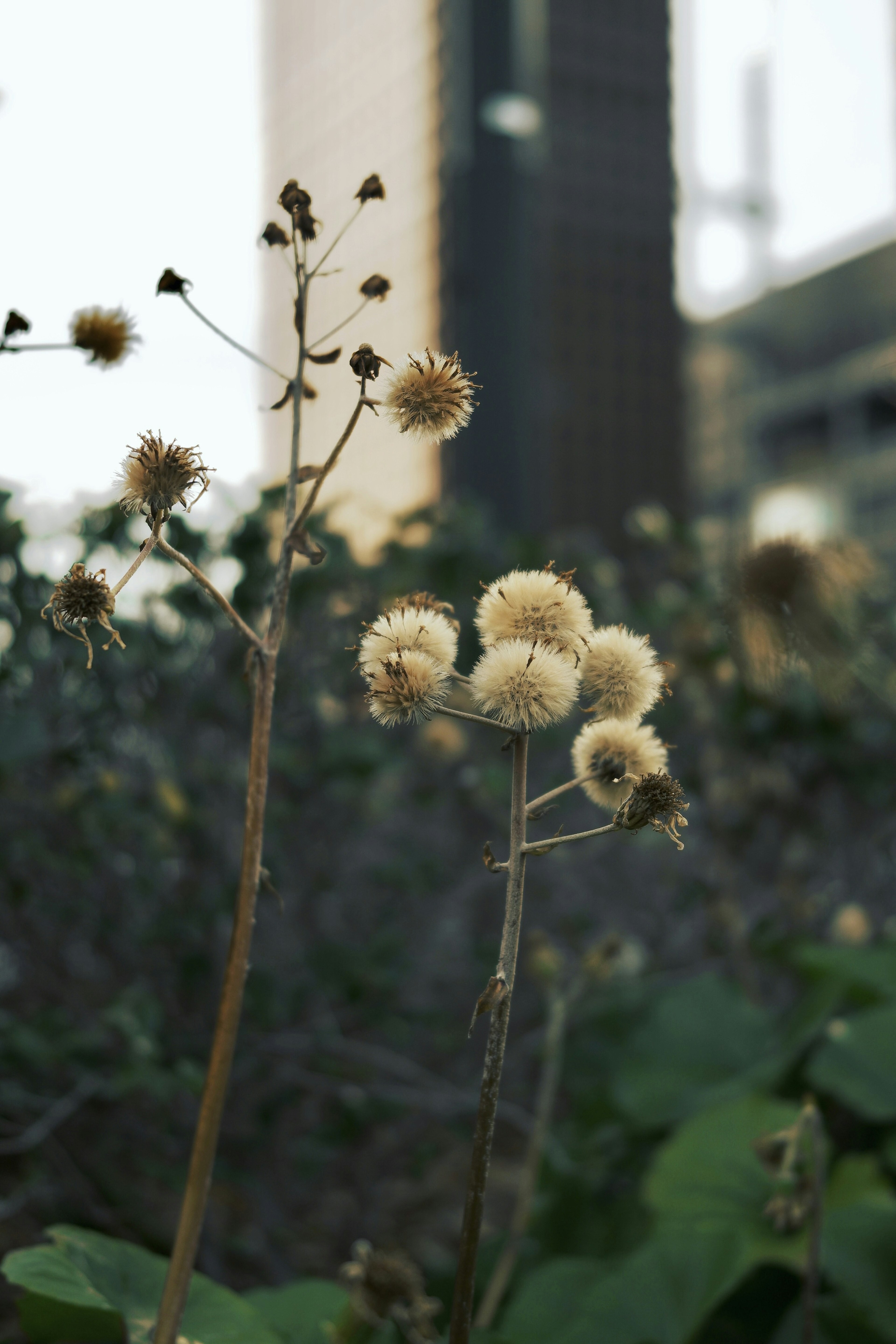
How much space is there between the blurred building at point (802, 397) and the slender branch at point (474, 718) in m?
33.4

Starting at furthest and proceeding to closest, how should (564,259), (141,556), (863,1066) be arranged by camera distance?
(564,259), (863,1066), (141,556)

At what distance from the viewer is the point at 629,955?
2.55 meters

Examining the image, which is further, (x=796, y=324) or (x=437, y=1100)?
(x=796, y=324)

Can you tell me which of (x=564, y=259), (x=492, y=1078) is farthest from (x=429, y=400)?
(x=564, y=259)

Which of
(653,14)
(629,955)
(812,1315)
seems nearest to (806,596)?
(812,1315)

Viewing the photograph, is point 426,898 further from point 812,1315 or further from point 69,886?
point 812,1315

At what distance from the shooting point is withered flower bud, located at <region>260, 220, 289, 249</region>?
0.76 m

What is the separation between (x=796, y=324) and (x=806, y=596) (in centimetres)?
4822

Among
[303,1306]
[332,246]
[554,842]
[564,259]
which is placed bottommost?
[303,1306]

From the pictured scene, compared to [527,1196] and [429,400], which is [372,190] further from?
[527,1196]

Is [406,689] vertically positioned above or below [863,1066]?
above

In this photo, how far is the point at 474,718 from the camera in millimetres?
649

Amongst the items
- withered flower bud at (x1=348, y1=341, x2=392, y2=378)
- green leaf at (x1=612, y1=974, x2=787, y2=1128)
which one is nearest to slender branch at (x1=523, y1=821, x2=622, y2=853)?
withered flower bud at (x1=348, y1=341, x2=392, y2=378)

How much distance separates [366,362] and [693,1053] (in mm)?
2345
